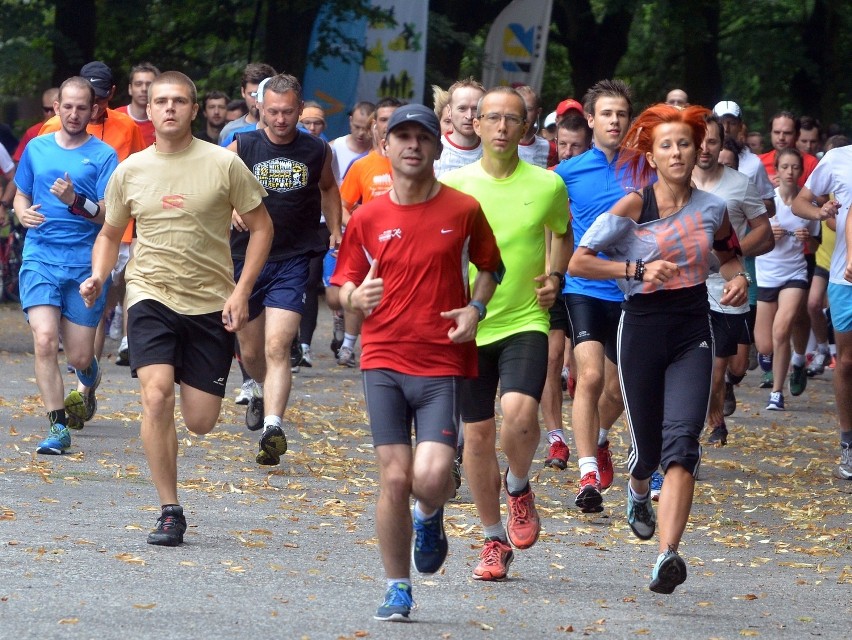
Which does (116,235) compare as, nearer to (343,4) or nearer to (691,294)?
(691,294)

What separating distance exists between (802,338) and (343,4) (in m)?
9.25

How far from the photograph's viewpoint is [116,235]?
27.0ft

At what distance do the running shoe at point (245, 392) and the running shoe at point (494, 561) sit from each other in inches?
165

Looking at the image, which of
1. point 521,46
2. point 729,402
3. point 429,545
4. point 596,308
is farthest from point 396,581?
point 521,46

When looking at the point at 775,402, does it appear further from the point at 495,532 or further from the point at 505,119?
the point at 495,532

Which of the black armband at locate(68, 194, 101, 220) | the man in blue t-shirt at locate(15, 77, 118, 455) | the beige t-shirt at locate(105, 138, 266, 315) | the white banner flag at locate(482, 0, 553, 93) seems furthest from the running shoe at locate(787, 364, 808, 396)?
the white banner flag at locate(482, 0, 553, 93)

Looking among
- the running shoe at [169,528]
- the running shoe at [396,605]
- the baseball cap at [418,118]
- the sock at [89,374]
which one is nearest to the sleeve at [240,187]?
the running shoe at [169,528]

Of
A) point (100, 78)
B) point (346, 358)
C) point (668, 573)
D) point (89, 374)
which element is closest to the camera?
point (668, 573)

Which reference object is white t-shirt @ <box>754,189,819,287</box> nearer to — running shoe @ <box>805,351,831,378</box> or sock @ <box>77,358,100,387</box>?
running shoe @ <box>805,351,831,378</box>

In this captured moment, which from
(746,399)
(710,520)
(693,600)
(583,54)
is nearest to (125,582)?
(693,600)

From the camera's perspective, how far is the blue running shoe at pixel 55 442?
1023 cm

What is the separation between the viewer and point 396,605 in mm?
6215

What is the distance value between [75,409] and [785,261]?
6556 millimetres

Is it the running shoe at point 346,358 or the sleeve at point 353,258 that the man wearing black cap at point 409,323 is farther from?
the running shoe at point 346,358
